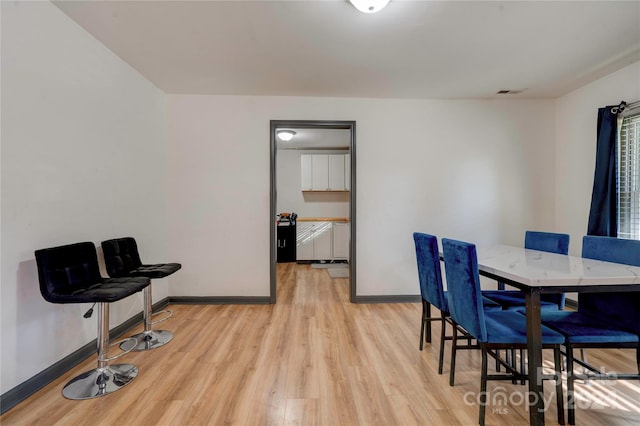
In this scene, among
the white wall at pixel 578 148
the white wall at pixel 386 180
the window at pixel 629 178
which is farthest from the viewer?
the white wall at pixel 386 180

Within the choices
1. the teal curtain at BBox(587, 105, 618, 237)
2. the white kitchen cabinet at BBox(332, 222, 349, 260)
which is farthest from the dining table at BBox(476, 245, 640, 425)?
the white kitchen cabinet at BBox(332, 222, 349, 260)

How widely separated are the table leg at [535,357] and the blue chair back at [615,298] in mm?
684

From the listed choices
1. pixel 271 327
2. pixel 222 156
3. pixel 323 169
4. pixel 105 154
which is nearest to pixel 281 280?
pixel 271 327

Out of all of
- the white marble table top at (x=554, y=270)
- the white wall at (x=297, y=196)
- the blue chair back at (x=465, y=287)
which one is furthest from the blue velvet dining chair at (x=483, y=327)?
the white wall at (x=297, y=196)

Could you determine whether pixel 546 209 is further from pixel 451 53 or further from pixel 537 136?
pixel 451 53

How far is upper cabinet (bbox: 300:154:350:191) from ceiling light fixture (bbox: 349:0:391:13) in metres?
4.51

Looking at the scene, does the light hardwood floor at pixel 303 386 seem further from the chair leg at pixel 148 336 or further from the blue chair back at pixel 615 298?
the blue chair back at pixel 615 298

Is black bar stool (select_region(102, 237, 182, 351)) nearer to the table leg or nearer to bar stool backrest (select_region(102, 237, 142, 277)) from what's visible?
bar stool backrest (select_region(102, 237, 142, 277))

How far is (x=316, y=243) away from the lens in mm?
6270

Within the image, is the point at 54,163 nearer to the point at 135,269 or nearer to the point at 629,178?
the point at 135,269

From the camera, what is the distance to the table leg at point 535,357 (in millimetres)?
1550

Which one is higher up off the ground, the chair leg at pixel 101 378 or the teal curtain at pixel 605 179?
the teal curtain at pixel 605 179

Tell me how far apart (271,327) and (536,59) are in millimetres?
3682

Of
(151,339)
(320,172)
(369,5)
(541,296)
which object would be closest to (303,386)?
(151,339)
